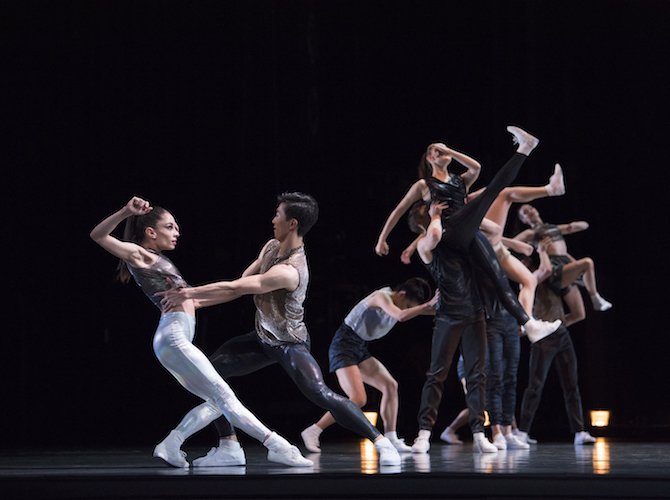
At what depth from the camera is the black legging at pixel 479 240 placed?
3980mm

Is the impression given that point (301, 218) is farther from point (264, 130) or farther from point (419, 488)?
point (264, 130)

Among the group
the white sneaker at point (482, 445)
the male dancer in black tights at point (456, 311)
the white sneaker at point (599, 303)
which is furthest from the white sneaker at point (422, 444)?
the white sneaker at point (599, 303)

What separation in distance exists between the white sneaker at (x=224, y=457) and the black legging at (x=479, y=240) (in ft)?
5.42

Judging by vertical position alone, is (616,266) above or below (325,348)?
above

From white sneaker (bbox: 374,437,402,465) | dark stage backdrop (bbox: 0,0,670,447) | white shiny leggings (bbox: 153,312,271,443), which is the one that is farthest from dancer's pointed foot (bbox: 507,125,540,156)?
dark stage backdrop (bbox: 0,0,670,447)

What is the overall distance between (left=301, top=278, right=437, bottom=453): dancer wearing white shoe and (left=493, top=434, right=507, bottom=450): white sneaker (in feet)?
2.06

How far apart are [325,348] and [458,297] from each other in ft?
8.81

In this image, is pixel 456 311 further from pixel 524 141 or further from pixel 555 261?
pixel 555 261

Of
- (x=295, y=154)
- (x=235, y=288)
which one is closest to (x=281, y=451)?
(x=235, y=288)

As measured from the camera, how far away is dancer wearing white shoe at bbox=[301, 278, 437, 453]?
179 inches

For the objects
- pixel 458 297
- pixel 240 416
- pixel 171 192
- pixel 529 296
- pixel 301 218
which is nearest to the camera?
pixel 240 416

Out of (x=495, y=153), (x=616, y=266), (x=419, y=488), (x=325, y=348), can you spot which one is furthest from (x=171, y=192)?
(x=419, y=488)

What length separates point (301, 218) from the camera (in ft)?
10.3

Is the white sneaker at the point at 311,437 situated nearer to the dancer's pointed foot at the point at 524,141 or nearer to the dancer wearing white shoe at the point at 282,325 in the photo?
the dancer wearing white shoe at the point at 282,325
